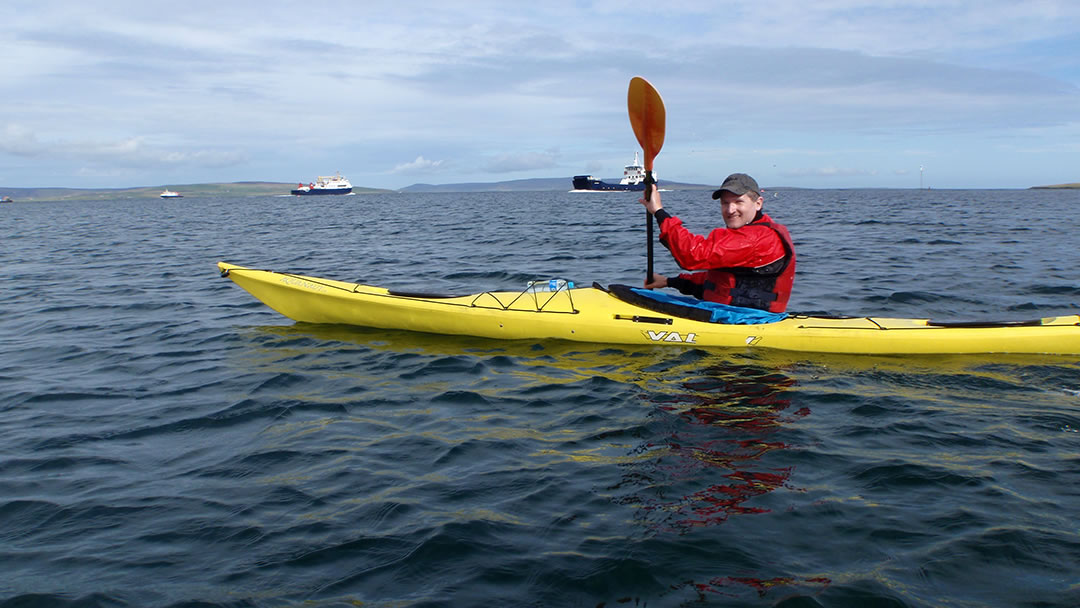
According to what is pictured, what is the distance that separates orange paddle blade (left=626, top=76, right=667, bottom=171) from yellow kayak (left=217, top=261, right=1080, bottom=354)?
1.62m

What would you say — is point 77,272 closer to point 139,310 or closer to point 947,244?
point 139,310

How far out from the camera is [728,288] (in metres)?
6.16

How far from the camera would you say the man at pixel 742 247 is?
5.50 metres

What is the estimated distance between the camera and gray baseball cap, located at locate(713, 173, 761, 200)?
552 centimetres

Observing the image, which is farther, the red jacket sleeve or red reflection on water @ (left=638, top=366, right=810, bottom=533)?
the red jacket sleeve

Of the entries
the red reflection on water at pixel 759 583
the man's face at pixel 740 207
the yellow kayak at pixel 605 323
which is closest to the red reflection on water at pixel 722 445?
the red reflection on water at pixel 759 583

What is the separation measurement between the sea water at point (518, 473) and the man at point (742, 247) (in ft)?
1.84

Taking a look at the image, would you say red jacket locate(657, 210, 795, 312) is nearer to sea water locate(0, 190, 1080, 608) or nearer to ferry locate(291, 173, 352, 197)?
sea water locate(0, 190, 1080, 608)

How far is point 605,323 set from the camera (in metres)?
6.44

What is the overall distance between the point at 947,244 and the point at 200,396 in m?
15.6

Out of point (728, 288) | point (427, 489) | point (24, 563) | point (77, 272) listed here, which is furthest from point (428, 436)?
point (77, 272)

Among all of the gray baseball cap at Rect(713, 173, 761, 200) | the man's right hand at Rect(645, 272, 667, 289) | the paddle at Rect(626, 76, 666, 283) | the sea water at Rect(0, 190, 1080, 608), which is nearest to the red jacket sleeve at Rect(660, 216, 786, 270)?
the gray baseball cap at Rect(713, 173, 761, 200)

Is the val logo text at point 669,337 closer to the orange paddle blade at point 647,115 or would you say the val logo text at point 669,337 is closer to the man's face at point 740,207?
the man's face at point 740,207

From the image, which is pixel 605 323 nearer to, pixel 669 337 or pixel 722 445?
Result: pixel 669 337
